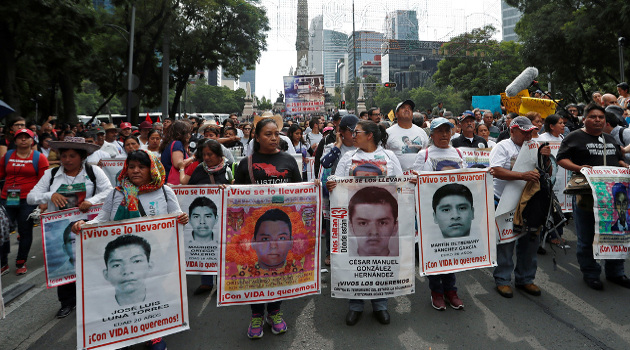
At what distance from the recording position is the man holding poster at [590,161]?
4.76m

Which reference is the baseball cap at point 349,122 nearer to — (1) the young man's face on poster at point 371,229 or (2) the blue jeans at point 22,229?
(1) the young man's face on poster at point 371,229

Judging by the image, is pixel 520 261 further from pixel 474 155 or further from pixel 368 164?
pixel 474 155

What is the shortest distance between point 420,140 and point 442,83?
152 feet

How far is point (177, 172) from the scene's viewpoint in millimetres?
5418

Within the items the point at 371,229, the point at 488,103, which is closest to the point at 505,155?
the point at 371,229

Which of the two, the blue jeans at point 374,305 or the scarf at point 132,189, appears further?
the blue jeans at point 374,305

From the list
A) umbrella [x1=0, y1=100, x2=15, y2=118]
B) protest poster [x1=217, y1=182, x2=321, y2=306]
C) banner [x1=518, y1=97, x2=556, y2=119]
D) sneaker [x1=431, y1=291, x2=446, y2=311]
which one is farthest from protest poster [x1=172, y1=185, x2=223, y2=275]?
banner [x1=518, y1=97, x2=556, y2=119]

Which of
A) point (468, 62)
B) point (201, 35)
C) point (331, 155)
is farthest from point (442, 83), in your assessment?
point (331, 155)

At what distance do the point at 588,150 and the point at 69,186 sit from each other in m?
5.48

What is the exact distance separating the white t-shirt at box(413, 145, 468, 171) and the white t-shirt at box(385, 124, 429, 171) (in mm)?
687

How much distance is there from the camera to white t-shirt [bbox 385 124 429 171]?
17.4 ft

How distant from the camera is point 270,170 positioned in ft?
12.9

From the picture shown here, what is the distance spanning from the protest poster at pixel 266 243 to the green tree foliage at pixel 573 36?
20434mm

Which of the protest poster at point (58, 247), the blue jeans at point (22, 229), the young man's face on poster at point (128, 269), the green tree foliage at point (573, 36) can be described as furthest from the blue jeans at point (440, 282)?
the green tree foliage at point (573, 36)
